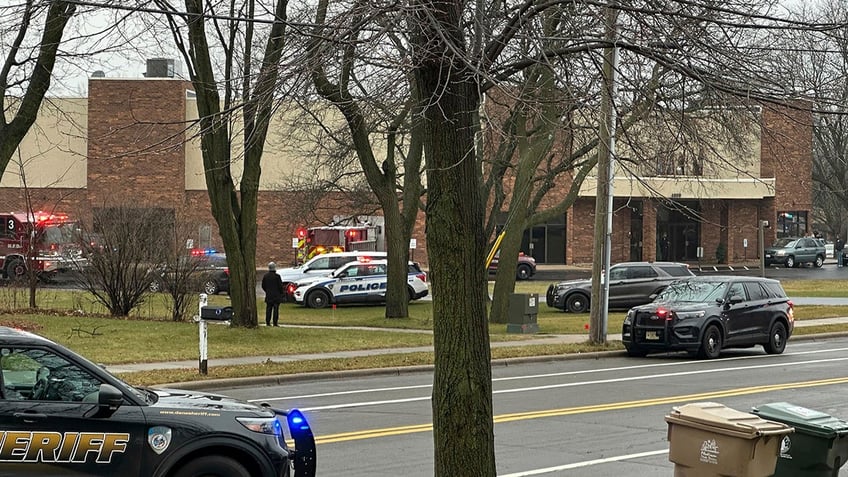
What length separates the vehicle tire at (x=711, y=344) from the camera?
22234mm

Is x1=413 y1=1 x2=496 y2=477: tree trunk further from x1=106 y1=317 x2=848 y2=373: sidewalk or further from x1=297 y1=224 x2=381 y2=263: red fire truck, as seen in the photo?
x1=297 y1=224 x2=381 y2=263: red fire truck

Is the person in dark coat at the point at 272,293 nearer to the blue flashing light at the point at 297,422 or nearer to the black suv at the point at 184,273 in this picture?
the black suv at the point at 184,273

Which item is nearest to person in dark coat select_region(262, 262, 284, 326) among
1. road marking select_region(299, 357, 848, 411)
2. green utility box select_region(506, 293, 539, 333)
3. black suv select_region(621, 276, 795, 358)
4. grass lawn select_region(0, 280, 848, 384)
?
grass lawn select_region(0, 280, 848, 384)

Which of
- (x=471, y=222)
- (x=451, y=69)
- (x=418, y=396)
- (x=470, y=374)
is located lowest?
(x=418, y=396)

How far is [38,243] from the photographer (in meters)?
28.1

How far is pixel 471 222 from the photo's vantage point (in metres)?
6.14

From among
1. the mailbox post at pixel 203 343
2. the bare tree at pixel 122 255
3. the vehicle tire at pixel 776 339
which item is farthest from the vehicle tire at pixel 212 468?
the bare tree at pixel 122 255

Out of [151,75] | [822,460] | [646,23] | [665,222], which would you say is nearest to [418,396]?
[822,460]

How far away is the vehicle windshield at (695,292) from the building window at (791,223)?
50145 millimetres

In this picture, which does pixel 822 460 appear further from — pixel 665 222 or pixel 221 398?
pixel 665 222

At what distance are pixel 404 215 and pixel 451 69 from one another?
26394mm

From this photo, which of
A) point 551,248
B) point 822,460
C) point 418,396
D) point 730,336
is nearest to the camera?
point 822,460

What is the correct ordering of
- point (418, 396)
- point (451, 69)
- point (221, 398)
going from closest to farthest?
point (451, 69) → point (221, 398) → point (418, 396)

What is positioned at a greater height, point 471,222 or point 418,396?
point 471,222
